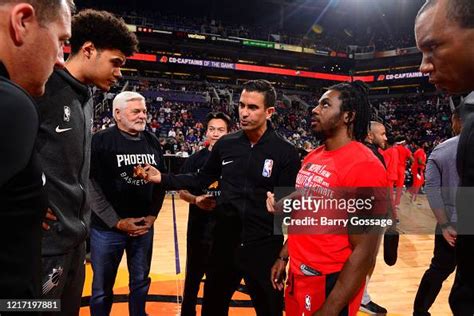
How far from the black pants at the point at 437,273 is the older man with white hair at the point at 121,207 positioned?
249 centimetres

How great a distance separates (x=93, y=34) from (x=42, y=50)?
145 centimetres

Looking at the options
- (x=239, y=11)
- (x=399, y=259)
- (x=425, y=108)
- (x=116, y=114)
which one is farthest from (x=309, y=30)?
(x=116, y=114)

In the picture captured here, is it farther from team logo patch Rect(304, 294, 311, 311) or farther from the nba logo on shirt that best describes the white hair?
team logo patch Rect(304, 294, 311, 311)

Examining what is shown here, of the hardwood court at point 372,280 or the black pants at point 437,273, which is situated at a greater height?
the black pants at point 437,273

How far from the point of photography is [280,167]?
2.83 meters

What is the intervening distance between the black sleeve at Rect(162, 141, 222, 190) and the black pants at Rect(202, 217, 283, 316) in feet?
1.59

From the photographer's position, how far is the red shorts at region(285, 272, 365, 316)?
1.93m

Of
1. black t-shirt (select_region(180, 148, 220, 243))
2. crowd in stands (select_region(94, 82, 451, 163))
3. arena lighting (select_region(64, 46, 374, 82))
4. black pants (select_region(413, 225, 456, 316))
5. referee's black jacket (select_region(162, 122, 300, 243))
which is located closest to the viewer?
referee's black jacket (select_region(162, 122, 300, 243))

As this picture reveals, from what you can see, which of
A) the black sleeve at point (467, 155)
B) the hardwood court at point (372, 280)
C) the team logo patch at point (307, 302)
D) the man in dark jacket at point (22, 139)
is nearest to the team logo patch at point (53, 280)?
the man in dark jacket at point (22, 139)

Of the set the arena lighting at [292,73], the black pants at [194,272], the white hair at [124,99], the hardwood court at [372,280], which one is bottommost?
the hardwood court at [372,280]

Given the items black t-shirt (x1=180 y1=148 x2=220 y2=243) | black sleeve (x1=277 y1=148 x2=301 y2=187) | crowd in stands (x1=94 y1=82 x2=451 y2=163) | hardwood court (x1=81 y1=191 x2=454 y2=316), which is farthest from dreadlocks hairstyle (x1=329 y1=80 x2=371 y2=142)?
crowd in stands (x1=94 y1=82 x2=451 y2=163)

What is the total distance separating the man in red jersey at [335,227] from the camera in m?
1.82

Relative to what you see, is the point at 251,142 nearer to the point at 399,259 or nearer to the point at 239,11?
the point at 399,259

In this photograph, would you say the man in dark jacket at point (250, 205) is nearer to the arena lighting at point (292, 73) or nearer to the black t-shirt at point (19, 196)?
the black t-shirt at point (19, 196)
